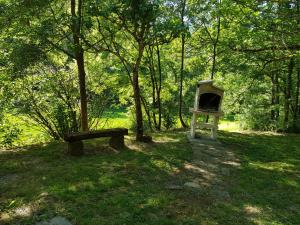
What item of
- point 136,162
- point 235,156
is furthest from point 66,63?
point 235,156

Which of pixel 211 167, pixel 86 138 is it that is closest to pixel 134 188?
pixel 211 167

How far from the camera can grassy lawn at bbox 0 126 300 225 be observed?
12.3 feet

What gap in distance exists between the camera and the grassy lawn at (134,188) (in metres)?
3.74

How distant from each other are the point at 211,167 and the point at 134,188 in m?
1.97

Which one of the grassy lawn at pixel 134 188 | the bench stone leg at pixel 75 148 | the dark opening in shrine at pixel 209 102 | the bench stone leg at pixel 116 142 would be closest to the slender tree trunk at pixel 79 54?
the grassy lawn at pixel 134 188

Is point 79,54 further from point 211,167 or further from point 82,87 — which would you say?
point 211,167

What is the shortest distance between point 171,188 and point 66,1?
22.2 ft

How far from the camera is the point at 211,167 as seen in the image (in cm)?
592

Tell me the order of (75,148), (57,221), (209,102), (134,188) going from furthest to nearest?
(209,102)
(75,148)
(134,188)
(57,221)

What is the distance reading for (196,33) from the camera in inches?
449

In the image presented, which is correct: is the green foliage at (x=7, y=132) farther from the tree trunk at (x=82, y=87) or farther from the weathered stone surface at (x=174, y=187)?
the weathered stone surface at (x=174, y=187)

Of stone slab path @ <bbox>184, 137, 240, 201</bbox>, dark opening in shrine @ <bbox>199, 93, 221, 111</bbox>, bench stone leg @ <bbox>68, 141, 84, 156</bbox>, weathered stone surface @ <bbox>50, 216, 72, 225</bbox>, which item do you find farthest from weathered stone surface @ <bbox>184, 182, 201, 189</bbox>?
dark opening in shrine @ <bbox>199, 93, 221, 111</bbox>

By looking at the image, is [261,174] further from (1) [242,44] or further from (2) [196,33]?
(2) [196,33]

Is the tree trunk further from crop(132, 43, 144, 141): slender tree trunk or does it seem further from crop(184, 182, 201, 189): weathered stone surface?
crop(184, 182, 201, 189): weathered stone surface
